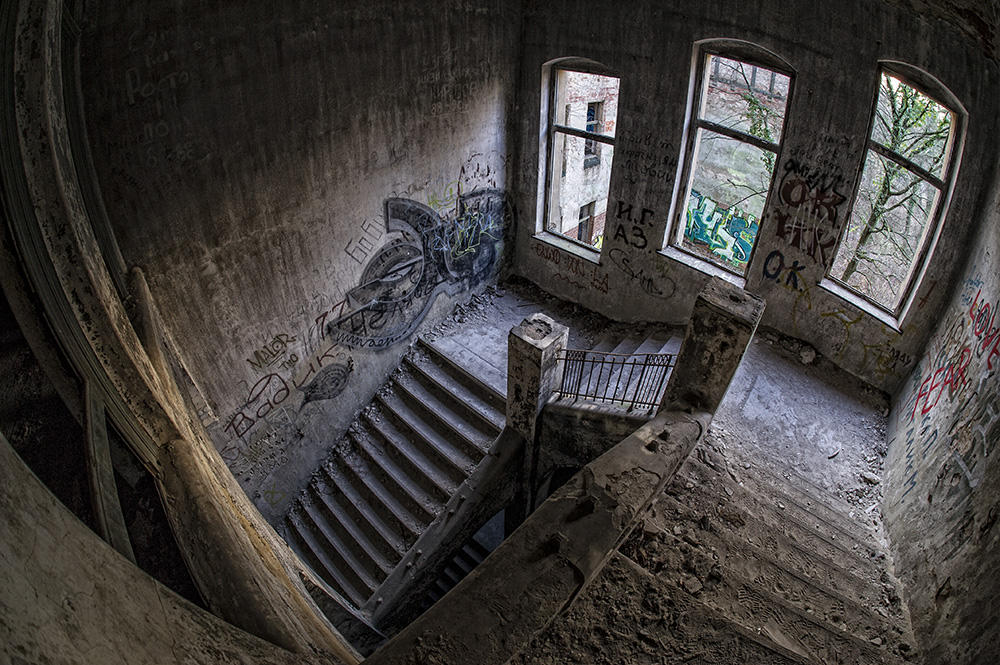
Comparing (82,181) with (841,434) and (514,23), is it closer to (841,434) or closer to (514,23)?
(514,23)

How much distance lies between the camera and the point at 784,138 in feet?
23.1

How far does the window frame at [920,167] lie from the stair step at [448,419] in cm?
511

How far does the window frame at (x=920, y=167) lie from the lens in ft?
18.8

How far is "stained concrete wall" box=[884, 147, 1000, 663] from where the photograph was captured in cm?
379

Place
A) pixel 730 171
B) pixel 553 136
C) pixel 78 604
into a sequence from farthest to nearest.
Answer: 1. pixel 730 171
2. pixel 553 136
3. pixel 78 604

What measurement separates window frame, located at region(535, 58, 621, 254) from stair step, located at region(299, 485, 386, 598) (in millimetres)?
5606

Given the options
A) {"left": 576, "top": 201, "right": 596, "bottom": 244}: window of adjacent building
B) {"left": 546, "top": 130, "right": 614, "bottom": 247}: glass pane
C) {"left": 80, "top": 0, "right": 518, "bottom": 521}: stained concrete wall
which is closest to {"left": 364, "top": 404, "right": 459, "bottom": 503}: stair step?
{"left": 80, "top": 0, "right": 518, "bottom": 521}: stained concrete wall

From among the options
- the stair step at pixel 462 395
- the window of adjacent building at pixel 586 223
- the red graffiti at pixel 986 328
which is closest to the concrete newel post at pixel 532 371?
the stair step at pixel 462 395

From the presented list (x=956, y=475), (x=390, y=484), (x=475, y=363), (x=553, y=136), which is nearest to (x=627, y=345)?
(x=475, y=363)

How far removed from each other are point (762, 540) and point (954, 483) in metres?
1.53

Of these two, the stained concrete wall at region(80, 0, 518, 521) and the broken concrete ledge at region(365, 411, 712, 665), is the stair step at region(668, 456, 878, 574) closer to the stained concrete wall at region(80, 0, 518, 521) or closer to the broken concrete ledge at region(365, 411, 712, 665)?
the broken concrete ledge at region(365, 411, 712, 665)

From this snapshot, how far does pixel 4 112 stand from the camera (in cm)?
325

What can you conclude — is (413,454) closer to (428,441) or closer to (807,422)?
(428,441)

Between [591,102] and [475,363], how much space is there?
24.5ft
